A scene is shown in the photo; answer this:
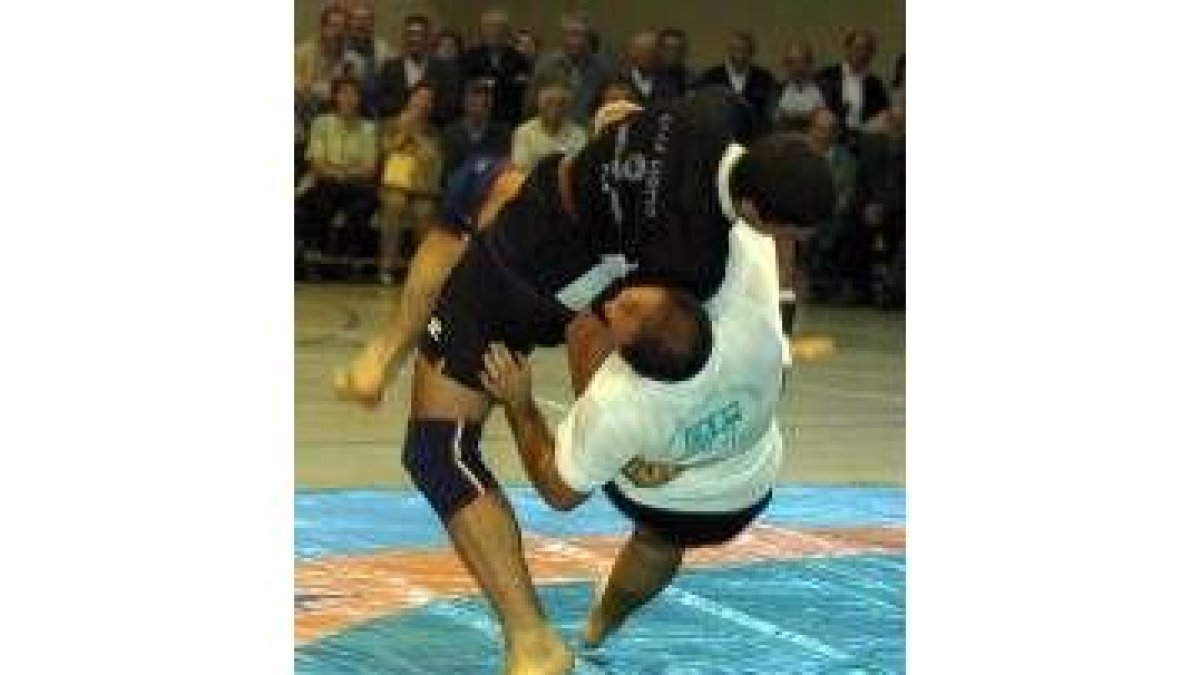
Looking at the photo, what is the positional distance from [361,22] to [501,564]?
203cm

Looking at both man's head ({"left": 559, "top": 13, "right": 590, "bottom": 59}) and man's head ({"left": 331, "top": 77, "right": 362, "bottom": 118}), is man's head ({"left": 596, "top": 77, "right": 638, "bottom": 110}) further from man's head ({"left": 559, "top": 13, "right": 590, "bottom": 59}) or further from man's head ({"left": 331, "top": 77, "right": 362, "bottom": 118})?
man's head ({"left": 559, "top": 13, "right": 590, "bottom": 59})

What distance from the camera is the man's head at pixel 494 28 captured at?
5.39m

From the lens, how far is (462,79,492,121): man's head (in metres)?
4.09

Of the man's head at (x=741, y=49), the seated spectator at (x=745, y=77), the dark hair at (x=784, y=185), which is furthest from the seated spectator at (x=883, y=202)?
the dark hair at (x=784, y=185)

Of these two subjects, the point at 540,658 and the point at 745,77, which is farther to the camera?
the point at 745,77

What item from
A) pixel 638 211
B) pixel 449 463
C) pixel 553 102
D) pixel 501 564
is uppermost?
pixel 553 102

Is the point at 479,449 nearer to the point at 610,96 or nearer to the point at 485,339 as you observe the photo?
the point at 485,339

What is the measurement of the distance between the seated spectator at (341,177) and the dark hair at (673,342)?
43 cm

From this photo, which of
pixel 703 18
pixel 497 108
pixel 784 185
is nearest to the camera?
pixel 784 185

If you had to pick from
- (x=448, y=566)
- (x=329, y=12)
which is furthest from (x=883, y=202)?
(x=448, y=566)

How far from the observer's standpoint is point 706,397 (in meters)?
2.60

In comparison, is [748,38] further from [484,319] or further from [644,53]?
[484,319]
